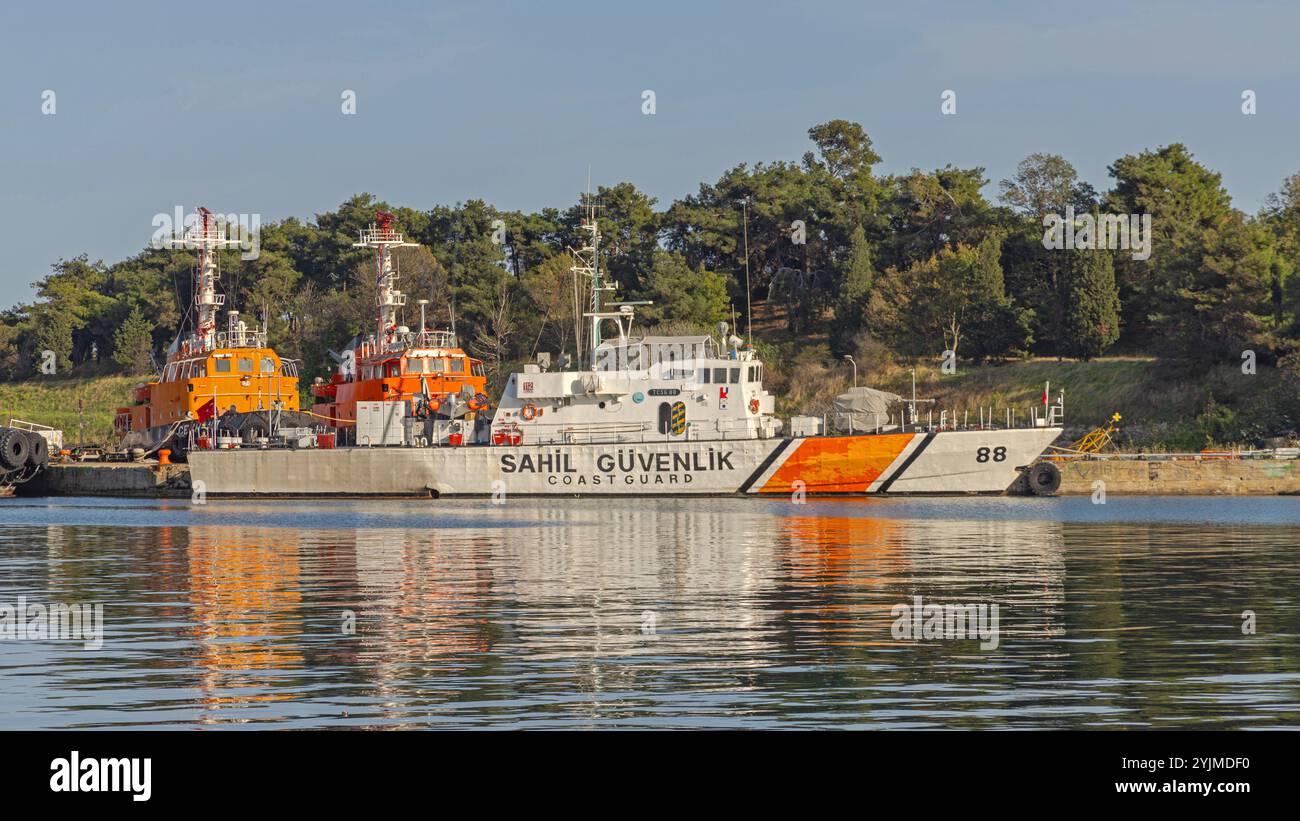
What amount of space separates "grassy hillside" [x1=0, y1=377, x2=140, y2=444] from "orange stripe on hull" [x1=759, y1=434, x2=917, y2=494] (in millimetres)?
61615

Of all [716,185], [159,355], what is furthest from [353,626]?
[159,355]

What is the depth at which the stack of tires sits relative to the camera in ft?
229

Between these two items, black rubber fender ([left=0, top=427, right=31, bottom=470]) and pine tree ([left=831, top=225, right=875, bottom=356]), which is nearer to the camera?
black rubber fender ([left=0, top=427, right=31, bottom=470])

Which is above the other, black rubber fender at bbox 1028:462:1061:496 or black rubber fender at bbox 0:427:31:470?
black rubber fender at bbox 0:427:31:470

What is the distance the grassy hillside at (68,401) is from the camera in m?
105

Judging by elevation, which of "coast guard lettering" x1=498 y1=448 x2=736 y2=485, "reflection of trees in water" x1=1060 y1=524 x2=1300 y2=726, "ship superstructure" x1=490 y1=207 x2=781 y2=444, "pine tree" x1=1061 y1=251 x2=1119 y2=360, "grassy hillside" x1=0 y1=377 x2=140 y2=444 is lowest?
"reflection of trees in water" x1=1060 y1=524 x2=1300 y2=726

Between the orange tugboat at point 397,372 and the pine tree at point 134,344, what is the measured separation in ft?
138

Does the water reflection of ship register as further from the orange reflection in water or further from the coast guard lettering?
the coast guard lettering

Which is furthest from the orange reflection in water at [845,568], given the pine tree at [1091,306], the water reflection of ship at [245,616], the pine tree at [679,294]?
the pine tree at [679,294]

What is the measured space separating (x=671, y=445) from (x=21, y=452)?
106 ft

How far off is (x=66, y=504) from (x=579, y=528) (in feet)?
100.0

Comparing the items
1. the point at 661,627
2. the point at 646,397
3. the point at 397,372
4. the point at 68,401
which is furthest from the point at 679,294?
the point at 661,627

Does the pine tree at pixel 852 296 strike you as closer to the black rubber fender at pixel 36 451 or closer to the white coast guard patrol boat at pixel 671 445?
the white coast guard patrol boat at pixel 671 445

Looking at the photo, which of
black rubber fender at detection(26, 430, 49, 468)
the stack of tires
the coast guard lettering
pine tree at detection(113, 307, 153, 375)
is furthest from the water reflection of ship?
pine tree at detection(113, 307, 153, 375)
